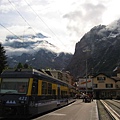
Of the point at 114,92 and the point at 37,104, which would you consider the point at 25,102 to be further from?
the point at 114,92

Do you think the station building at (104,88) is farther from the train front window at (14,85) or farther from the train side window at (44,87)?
the train front window at (14,85)

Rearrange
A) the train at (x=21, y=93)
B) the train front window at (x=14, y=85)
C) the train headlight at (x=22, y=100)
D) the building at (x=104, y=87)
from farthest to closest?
the building at (x=104, y=87)
the train front window at (x=14, y=85)
the train headlight at (x=22, y=100)
the train at (x=21, y=93)

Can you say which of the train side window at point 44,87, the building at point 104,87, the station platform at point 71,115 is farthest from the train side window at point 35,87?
the building at point 104,87

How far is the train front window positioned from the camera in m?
17.6

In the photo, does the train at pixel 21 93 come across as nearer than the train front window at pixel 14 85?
Yes

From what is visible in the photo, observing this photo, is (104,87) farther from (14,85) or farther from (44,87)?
(14,85)

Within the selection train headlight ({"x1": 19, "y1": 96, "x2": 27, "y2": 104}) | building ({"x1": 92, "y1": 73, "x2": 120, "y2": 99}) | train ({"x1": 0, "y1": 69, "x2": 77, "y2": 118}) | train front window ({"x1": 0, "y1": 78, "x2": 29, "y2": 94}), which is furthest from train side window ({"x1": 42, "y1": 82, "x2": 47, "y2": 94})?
building ({"x1": 92, "y1": 73, "x2": 120, "y2": 99})

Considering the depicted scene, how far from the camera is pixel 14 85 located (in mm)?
17906

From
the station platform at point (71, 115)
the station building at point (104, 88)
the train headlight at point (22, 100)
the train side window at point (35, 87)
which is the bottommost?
the station platform at point (71, 115)

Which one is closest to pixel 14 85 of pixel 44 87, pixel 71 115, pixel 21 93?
pixel 21 93

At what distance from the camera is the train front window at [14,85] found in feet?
57.6

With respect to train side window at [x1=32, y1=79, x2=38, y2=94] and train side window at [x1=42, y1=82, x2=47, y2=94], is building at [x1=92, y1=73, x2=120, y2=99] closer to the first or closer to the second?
train side window at [x1=42, y1=82, x2=47, y2=94]

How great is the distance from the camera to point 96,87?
344 feet

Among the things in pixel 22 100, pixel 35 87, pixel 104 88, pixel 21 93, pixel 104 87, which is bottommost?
pixel 22 100
